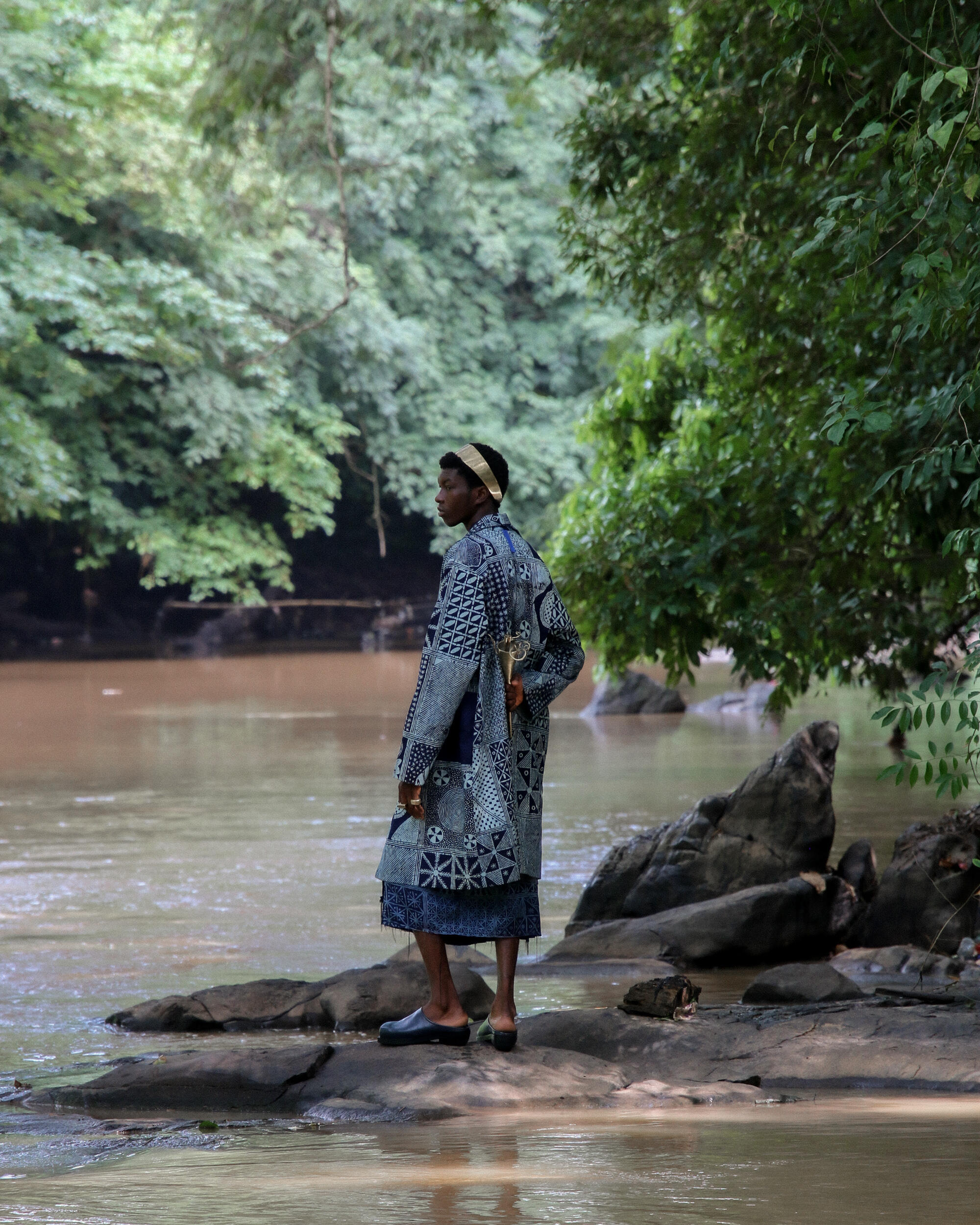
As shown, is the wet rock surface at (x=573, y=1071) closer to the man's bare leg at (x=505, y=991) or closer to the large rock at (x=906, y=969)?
the man's bare leg at (x=505, y=991)

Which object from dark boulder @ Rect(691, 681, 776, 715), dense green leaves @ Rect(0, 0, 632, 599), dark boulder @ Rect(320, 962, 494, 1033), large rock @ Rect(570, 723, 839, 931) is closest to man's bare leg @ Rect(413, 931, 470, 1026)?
dark boulder @ Rect(320, 962, 494, 1033)

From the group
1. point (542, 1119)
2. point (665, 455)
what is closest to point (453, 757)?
point (542, 1119)

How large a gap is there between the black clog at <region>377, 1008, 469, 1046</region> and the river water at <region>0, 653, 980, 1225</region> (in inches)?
23.5

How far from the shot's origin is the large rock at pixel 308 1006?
18.6 feet

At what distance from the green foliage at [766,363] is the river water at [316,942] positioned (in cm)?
97

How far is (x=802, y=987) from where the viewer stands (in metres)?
5.46

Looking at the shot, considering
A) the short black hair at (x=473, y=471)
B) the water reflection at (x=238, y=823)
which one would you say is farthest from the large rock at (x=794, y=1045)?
the short black hair at (x=473, y=471)

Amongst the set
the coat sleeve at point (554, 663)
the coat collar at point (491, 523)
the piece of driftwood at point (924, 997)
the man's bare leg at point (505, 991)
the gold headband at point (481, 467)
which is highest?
the gold headband at point (481, 467)

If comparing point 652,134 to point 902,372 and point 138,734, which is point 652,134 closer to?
point 902,372

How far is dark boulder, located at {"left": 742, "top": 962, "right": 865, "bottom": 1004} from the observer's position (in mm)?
5414

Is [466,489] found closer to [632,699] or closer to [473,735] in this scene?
[473,735]

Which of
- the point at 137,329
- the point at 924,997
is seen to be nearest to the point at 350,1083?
the point at 924,997

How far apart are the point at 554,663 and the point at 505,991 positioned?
984 millimetres

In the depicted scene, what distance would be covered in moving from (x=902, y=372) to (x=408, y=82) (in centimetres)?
882
